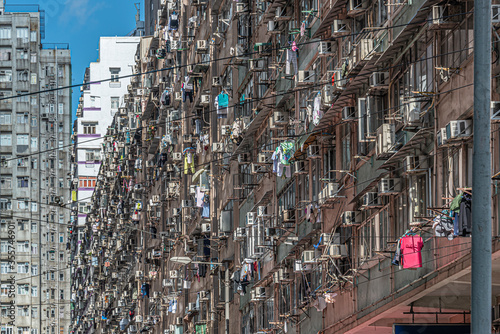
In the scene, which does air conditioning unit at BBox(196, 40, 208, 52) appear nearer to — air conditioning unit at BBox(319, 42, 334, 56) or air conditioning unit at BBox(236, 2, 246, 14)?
air conditioning unit at BBox(236, 2, 246, 14)

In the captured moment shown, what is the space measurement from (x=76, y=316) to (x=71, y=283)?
19.1 feet

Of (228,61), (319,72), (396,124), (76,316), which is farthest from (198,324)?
(76,316)

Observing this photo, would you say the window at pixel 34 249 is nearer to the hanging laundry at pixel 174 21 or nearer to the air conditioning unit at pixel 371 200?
the hanging laundry at pixel 174 21

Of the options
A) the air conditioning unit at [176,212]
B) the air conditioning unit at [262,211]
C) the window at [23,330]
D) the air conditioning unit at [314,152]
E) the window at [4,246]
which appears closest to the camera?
the air conditioning unit at [314,152]

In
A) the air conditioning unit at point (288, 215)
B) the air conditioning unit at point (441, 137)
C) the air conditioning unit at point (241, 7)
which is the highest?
the air conditioning unit at point (241, 7)

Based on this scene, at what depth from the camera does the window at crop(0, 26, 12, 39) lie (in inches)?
4040

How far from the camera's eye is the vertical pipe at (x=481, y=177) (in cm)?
1117

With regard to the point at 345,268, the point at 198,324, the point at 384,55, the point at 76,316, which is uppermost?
the point at 384,55

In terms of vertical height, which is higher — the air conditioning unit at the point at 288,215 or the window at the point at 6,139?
the window at the point at 6,139

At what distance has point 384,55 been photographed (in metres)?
20.3

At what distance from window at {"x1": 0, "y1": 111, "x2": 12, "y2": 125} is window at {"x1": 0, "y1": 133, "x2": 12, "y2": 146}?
1184 mm

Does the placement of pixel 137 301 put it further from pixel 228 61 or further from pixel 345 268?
pixel 345 268

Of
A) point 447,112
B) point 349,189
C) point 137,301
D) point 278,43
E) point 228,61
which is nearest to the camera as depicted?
point 447,112

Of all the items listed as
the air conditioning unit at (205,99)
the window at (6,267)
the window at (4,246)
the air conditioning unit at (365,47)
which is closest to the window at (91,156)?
the window at (4,246)
